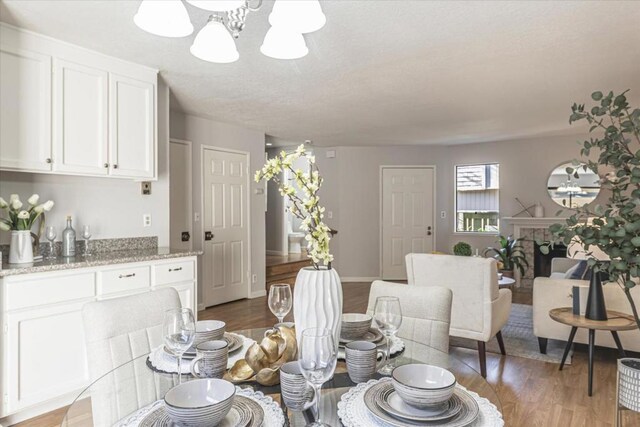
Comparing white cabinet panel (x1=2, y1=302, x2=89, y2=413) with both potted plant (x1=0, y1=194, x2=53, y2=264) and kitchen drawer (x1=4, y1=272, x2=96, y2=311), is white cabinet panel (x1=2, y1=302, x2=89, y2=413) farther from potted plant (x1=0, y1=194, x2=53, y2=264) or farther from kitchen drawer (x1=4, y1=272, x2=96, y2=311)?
potted plant (x1=0, y1=194, x2=53, y2=264)

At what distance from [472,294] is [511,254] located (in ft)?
12.8

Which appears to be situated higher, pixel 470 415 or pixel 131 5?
pixel 131 5

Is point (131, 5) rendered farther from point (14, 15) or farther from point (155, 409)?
point (155, 409)

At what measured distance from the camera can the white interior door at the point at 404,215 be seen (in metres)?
7.32

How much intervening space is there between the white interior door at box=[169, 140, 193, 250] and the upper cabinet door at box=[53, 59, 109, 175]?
1.72m

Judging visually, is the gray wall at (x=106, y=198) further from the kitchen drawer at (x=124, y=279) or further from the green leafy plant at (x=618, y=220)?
the green leafy plant at (x=618, y=220)

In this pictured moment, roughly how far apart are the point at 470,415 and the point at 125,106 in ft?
10.3

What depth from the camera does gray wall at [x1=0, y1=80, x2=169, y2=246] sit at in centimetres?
288

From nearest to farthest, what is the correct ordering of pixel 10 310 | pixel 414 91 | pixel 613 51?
pixel 10 310 < pixel 613 51 < pixel 414 91

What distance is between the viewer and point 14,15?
2.43 m

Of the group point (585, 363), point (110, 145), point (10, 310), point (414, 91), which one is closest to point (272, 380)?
point (10, 310)

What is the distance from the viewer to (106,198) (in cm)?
329

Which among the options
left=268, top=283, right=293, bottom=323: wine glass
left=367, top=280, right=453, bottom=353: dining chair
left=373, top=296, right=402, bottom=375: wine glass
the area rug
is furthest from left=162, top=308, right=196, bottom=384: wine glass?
the area rug

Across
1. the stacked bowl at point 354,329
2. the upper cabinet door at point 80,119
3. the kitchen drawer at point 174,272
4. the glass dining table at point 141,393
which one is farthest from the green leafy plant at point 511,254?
the upper cabinet door at point 80,119
